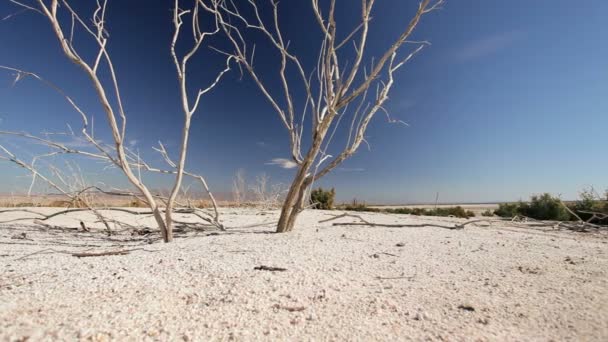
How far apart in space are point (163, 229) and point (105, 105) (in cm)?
112

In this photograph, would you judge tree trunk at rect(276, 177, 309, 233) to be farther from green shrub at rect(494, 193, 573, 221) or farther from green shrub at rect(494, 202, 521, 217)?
green shrub at rect(494, 202, 521, 217)

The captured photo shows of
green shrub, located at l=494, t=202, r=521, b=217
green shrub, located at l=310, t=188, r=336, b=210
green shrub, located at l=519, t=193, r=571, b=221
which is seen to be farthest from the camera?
green shrub, located at l=310, t=188, r=336, b=210

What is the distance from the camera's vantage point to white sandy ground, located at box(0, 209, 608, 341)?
3.52ft

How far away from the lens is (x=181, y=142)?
2742mm

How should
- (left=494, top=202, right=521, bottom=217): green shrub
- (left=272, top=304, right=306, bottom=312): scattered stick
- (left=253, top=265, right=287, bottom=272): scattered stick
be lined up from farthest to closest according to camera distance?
(left=494, top=202, right=521, bottom=217): green shrub
(left=253, top=265, right=287, bottom=272): scattered stick
(left=272, top=304, right=306, bottom=312): scattered stick

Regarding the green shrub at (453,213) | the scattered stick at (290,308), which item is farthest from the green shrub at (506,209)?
the scattered stick at (290,308)

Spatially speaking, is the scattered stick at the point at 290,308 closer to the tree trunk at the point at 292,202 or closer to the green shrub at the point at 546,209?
the tree trunk at the point at 292,202

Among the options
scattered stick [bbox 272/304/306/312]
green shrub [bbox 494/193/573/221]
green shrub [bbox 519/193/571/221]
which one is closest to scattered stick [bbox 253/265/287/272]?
scattered stick [bbox 272/304/306/312]

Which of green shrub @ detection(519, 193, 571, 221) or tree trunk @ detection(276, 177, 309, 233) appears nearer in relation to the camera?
tree trunk @ detection(276, 177, 309, 233)

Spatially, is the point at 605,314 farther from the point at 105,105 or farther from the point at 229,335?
the point at 105,105

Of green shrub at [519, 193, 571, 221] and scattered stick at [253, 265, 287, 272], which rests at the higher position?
green shrub at [519, 193, 571, 221]

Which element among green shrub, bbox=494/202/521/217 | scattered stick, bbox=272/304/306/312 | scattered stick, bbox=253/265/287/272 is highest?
green shrub, bbox=494/202/521/217

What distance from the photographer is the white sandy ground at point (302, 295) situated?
1.07m

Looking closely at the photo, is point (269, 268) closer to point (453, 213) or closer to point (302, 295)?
point (302, 295)
